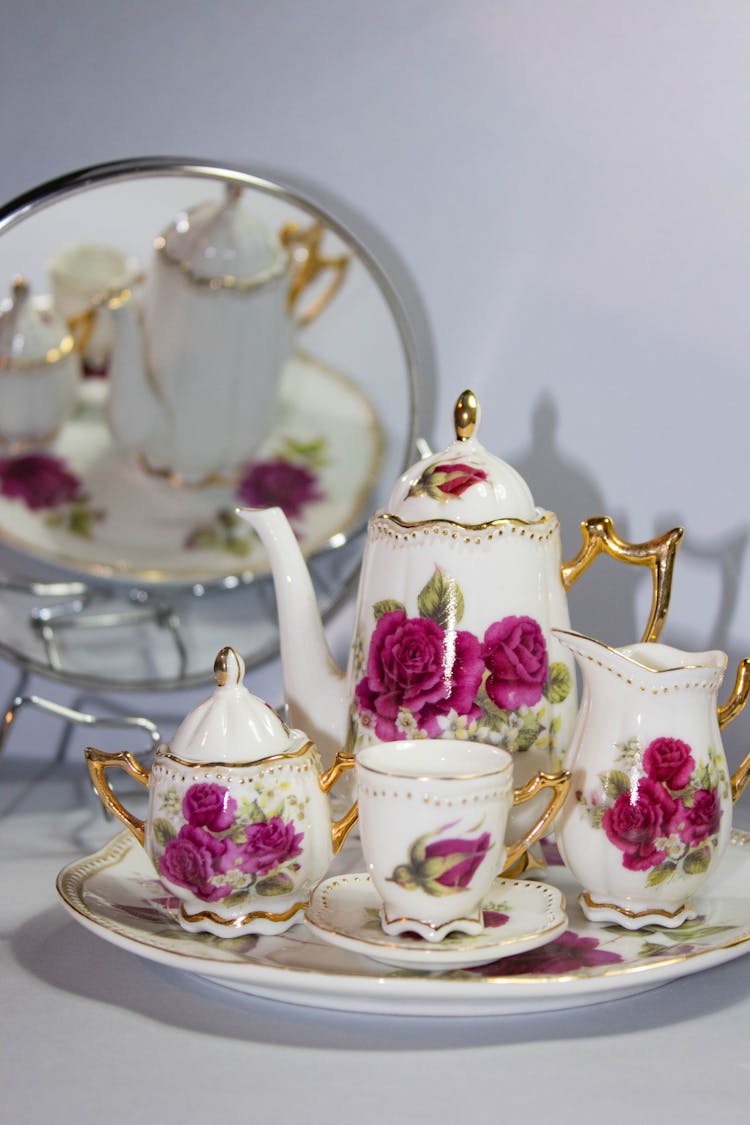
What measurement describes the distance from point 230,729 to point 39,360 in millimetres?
436

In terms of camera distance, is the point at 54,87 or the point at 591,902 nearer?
the point at 591,902

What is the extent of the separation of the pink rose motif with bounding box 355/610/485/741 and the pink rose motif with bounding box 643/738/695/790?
0.09 m

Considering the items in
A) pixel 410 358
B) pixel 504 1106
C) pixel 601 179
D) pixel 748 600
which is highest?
pixel 601 179

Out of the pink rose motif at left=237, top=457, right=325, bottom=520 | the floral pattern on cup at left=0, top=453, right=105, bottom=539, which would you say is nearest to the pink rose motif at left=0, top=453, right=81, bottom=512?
the floral pattern on cup at left=0, top=453, right=105, bottom=539

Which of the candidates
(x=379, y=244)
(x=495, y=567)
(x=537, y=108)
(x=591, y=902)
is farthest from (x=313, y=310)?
(x=591, y=902)

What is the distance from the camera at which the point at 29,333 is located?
3.13 feet

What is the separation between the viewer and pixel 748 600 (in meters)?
0.93

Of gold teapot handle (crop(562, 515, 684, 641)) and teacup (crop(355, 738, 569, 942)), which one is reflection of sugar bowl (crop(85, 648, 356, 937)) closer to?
teacup (crop(355, 738, 569, 942))

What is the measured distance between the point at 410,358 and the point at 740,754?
357mm

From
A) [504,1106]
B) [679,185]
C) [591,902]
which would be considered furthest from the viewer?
[679,185]

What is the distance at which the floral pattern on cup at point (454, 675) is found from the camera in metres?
0.66

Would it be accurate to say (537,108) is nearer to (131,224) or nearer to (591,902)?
(131,224)

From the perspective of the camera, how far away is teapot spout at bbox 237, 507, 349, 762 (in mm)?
731

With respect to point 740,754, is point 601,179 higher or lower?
higher
